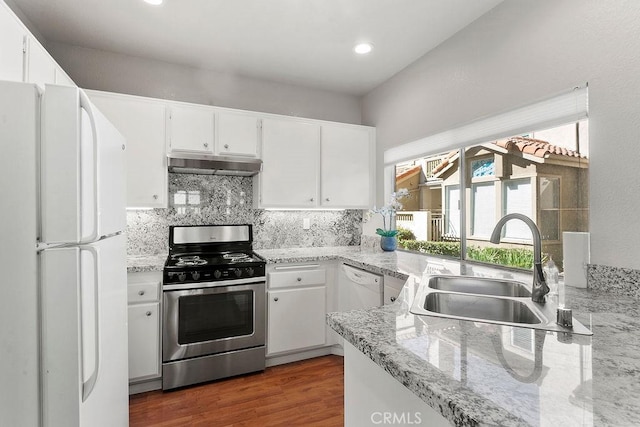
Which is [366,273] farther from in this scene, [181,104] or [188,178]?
[181,104]

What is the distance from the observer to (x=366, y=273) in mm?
2500

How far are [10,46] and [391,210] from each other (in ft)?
9.06

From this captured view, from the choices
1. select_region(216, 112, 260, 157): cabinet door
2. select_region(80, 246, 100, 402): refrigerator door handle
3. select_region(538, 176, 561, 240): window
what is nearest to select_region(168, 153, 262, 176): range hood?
select_region(216, 112, 260, 157): cabinet door

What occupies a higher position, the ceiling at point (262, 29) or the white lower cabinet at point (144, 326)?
the ceiling at point (262, 29)

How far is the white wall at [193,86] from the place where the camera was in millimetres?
2682

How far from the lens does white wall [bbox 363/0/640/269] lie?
1.50m

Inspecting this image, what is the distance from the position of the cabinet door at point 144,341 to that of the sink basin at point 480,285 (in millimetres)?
1917

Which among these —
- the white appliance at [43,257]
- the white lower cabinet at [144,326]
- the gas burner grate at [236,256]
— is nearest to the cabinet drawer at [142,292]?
the white lower cabinet at [144,326]

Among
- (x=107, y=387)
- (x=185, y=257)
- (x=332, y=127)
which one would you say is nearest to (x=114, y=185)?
(x=107, y=387)

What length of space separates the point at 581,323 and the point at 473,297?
39cm

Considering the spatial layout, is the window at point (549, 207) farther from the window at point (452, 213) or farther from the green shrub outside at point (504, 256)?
the window at point (452, 213)

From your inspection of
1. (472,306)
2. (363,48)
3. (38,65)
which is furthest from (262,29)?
(472,306)

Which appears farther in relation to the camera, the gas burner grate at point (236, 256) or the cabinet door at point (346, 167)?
the cabinet door at point (346, 167)

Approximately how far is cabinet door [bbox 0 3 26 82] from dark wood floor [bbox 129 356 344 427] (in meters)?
2.00
